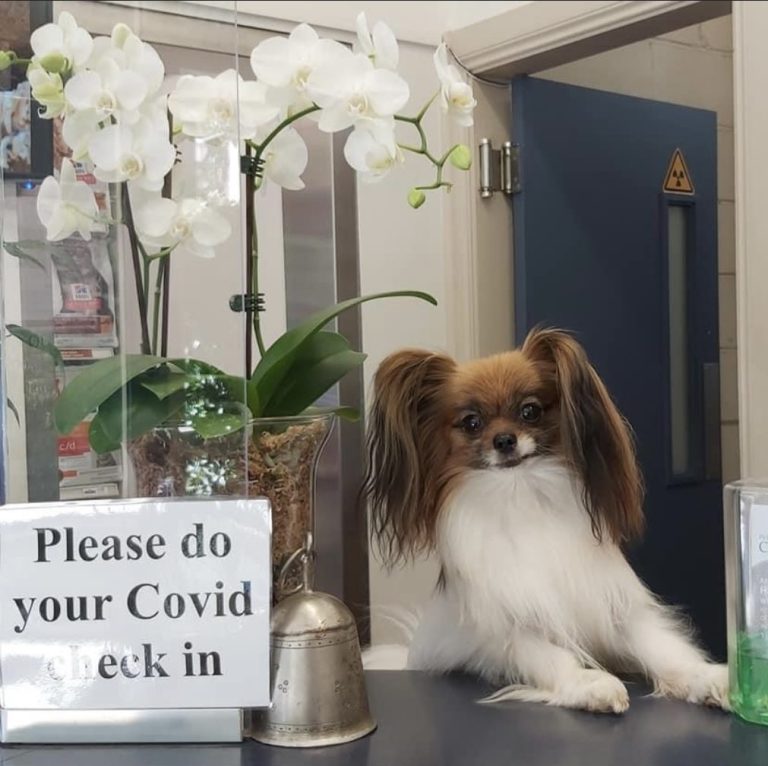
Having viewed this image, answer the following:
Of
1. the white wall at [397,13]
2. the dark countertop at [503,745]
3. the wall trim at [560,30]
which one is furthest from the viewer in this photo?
the white wall at [397,13]

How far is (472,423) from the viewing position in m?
1.18

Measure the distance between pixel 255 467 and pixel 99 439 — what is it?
0.49 ft

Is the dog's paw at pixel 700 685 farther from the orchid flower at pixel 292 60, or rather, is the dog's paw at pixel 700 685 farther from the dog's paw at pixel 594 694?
the orchid flower at pixel 292 60

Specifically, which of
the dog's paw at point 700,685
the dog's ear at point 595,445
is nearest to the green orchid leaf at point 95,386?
the dog's ear at point 595,445

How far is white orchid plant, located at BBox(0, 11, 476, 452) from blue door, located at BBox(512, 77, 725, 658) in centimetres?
96

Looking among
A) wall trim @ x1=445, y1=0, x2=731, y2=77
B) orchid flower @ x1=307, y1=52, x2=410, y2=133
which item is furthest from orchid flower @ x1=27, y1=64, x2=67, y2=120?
wall trim @ x1=445, y1=0, x2=731, y2=77

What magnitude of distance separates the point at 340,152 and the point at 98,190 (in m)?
0.83

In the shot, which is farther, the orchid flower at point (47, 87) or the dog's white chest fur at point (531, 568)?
the dog's white chest fur at point (531, 568)

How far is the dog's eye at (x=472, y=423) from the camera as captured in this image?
3.85ft

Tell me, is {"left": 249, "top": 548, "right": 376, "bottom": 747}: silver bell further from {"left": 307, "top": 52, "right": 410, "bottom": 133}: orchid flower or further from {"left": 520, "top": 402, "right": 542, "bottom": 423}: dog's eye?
{"left": 307, "top": 52, "right": 410, "bottom": 133}: orchid flower

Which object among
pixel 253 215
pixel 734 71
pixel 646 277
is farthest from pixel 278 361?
pixel 646 277

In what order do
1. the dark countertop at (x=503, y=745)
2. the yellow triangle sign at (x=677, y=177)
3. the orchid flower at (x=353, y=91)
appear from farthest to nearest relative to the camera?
the yellow triangle sign at (x=677, y=177), the orchid flower at (x=353, y=91), the dark countertop at (x=503, y=745)

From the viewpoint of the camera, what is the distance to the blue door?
76.0 inches

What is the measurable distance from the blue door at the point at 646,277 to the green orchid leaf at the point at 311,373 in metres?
0.88
